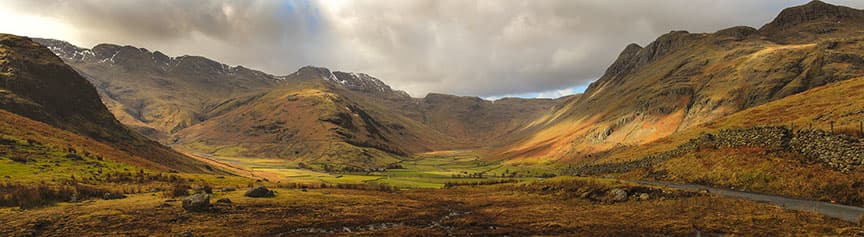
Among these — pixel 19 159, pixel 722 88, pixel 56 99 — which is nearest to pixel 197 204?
pixel 19 159

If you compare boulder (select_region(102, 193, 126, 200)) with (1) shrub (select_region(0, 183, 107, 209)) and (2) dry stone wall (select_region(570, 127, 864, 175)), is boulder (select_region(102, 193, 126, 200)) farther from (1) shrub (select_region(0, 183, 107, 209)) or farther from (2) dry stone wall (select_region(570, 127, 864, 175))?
(2) dry stone wall (select_region(570, 127, 864, 175))

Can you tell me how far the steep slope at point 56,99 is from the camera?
9581 cm

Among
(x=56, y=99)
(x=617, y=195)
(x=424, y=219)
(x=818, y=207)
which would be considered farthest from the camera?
(x=56, y=99)

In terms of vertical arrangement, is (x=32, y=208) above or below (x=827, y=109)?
below

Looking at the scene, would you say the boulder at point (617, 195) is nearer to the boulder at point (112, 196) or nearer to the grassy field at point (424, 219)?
the grassy field at point (424, 219)

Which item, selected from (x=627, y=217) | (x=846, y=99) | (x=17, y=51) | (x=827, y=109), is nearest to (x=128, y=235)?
(x=627, y=217)

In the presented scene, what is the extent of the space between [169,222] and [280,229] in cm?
856

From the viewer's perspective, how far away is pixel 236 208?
3906 cm

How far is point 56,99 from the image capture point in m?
105

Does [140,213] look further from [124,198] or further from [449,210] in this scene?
[449,210]

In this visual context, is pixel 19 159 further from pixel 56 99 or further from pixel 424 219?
pixel 56 99

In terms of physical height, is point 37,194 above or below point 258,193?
above


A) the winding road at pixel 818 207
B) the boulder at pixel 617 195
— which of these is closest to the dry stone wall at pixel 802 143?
the winding road at pixel 818 207

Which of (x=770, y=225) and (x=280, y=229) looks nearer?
→ (x=770, y=225)
